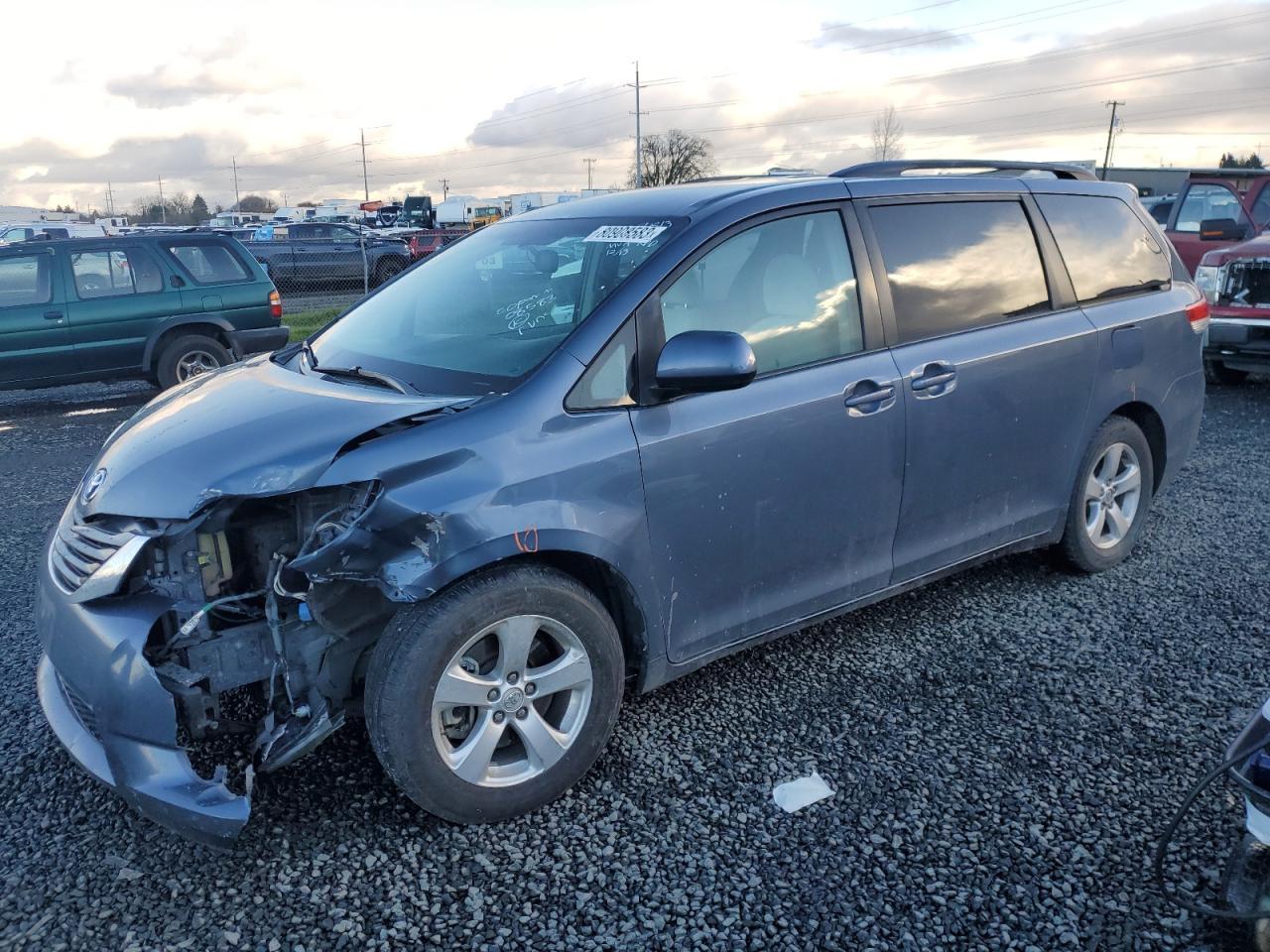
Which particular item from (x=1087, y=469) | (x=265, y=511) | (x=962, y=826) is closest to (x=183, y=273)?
(x=265, y=511)

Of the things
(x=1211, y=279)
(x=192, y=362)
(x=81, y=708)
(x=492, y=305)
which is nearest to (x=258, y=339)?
(x=192, y=362)

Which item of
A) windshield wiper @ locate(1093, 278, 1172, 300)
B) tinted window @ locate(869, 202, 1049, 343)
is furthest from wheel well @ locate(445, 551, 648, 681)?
windshield wiper @ locate(1093, 278, 1172, 300)

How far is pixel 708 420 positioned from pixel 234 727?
1.68 m

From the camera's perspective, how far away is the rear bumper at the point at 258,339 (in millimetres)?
10336

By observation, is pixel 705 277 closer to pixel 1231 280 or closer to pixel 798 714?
pixel 798 714

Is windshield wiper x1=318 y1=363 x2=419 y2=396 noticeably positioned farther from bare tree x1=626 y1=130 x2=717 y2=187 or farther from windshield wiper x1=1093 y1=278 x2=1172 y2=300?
bare tree x1=626 y1=130 x2=717 y2=187

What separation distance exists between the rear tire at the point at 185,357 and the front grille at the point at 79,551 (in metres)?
7.45

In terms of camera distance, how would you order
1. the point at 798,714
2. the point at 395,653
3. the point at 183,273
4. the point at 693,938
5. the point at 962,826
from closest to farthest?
the point at 693,938 → the point at 395,653 → the point at 962,826 → the point at 798,714 → the point at 183,273

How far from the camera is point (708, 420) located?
310 centimetres

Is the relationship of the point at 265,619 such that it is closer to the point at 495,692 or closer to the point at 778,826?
the point at 495,692

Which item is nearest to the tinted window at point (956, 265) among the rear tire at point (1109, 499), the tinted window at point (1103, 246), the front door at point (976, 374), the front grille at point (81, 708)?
the front door at point (976, 374)

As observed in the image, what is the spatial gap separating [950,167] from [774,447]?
1.85m

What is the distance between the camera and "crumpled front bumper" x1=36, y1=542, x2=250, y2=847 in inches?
100.0

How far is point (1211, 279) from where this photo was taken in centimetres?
921
